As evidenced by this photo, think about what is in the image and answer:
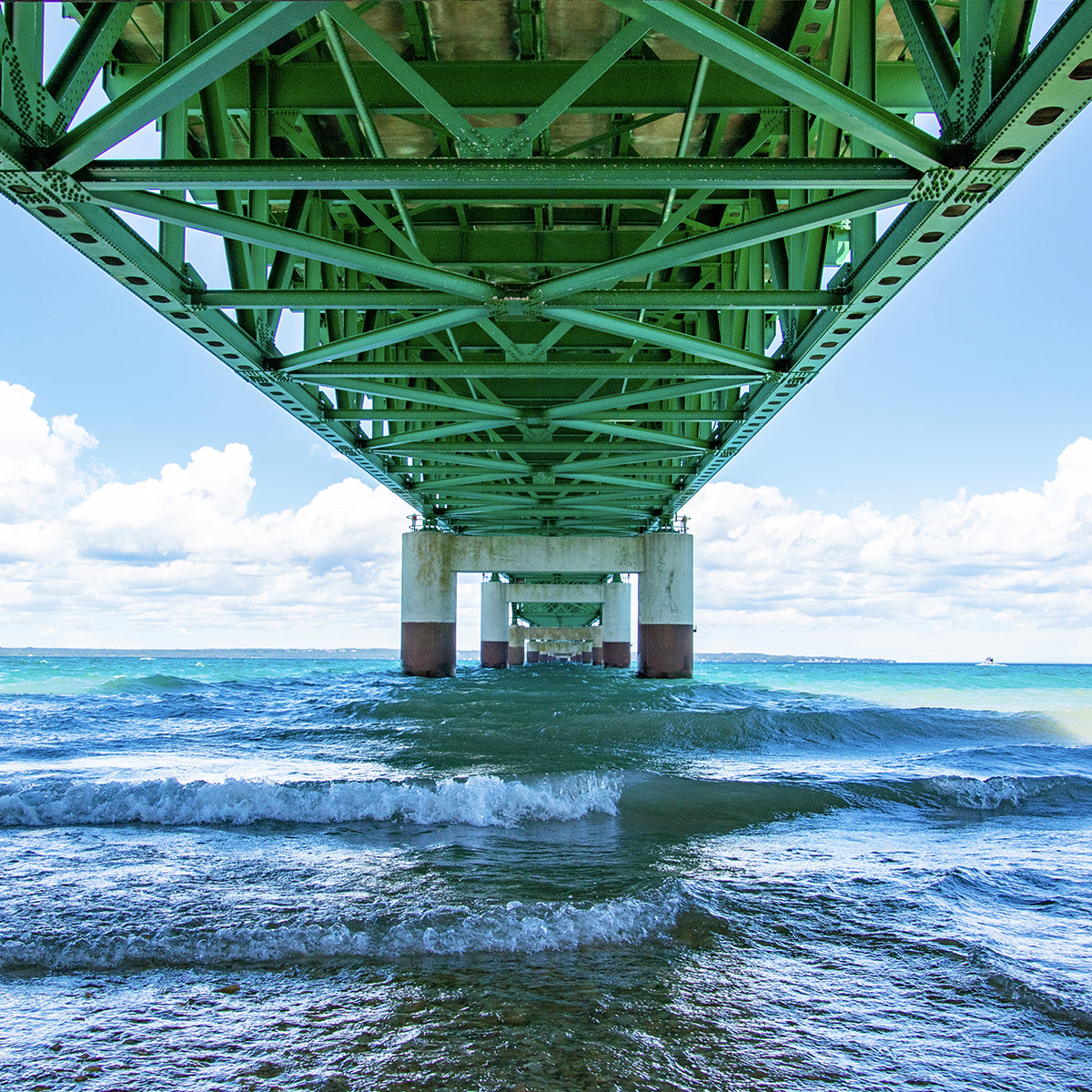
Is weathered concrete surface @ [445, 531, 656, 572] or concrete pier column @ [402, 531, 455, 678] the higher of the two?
weathered concrete surface @ [445, 531, 656, 572]

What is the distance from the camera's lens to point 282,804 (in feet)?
30.3

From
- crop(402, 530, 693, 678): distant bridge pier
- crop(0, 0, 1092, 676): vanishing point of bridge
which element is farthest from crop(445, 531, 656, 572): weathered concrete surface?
crop(0, 0, 1092, 676): vanishing point of bridge

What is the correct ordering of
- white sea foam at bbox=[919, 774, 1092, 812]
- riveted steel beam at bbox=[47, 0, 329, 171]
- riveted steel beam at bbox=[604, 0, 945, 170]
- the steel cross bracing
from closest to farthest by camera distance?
riveted steel beam at bbox=[47, 0, 329, 171] < riveted steel beam at bbox=[604, 0, 945, 170] < the steel cross bracing < white sea foam at bbox=[919, 774, 1092, 812]

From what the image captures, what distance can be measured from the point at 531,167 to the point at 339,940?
6.06 metres

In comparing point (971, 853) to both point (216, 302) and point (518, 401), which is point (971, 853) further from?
point (518, 401)

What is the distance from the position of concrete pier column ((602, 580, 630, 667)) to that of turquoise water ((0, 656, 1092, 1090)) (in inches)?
1759

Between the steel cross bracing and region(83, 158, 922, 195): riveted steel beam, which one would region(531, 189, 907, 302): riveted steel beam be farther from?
region(83, 158, 922, 195): riveted steel beam

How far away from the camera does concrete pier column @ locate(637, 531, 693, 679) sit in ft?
110

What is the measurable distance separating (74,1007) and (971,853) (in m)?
7.28

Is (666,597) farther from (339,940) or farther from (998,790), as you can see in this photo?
(339,940)

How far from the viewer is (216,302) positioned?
10.7m

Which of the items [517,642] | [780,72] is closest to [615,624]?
[517,642]

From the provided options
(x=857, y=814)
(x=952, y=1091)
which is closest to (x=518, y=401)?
(x=857, y=814)

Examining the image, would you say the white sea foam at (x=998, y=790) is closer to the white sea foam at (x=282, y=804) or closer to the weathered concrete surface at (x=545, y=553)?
the white sea foam at (x=282, y=804)
